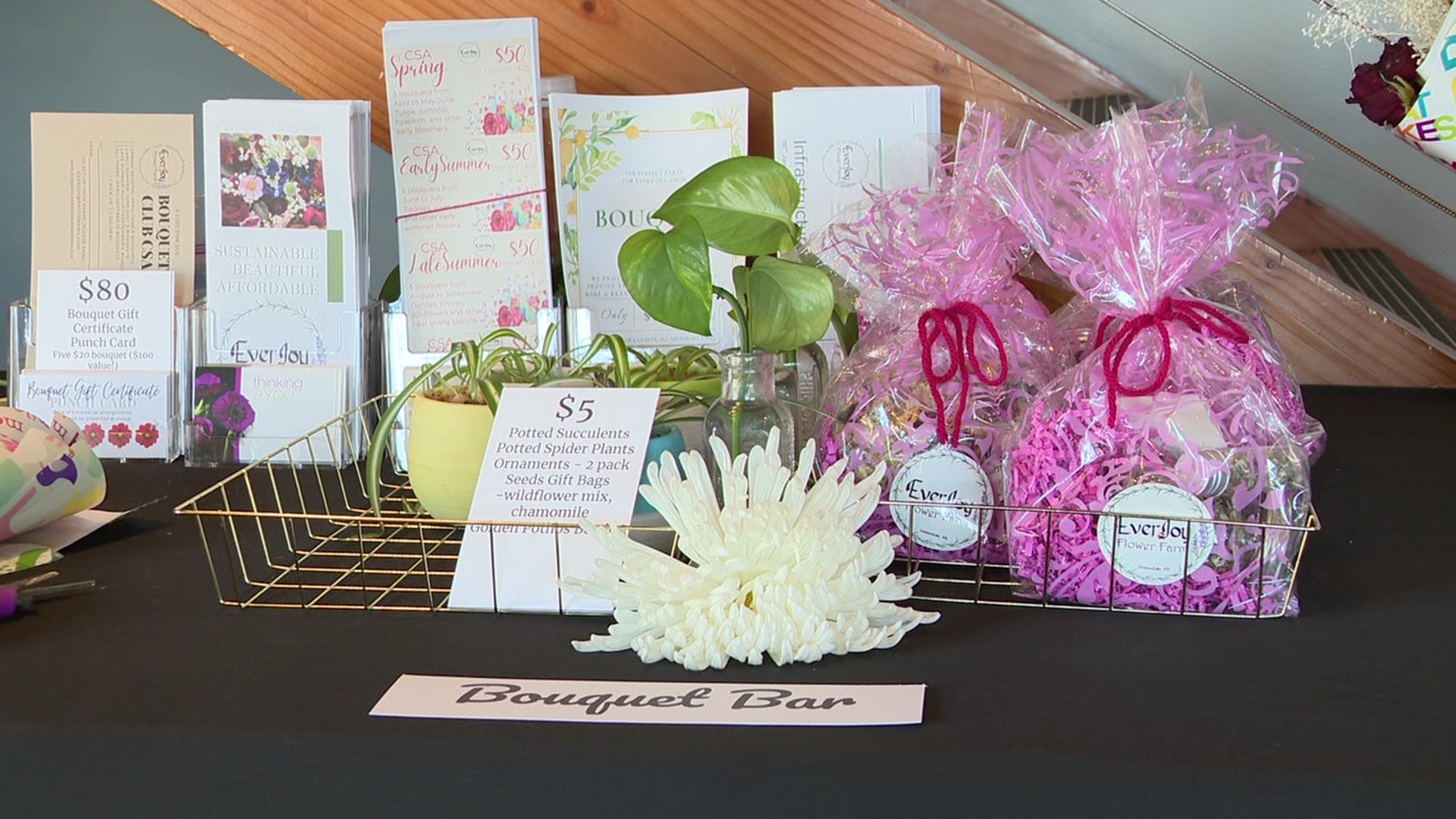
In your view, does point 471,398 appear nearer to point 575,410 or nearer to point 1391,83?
point 575,410

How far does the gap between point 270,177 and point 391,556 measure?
0.52 m

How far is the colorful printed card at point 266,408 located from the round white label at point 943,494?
2.12 feet

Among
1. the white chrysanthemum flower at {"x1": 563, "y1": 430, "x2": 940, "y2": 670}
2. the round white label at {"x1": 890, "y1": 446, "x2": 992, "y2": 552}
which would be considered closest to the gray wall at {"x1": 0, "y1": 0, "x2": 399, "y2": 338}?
the round white label at {"x1": 890, "y1": 446, "x2": 992, "y2": 552}

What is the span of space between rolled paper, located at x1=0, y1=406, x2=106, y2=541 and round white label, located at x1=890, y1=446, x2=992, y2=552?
0.68 metres

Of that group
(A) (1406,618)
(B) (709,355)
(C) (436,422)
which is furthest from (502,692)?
(A) (1406,618)

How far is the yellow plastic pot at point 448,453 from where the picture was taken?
3.77 ft

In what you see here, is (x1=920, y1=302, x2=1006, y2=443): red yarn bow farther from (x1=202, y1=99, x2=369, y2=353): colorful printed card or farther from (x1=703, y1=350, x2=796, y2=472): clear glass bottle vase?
(x1=202, y1=99, x2=369, y2=353): colorful printed card

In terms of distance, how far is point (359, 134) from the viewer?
1.50 metres

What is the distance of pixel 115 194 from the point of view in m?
1.53

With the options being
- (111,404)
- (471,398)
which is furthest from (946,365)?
(111,404)

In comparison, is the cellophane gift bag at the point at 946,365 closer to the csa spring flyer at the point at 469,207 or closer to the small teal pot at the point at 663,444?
the small teal pot at the point at 663,444

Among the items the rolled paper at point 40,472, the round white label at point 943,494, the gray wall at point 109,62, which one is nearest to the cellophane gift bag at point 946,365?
the round white label at point 943,494

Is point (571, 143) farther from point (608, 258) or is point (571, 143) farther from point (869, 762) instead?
point (869, 762)

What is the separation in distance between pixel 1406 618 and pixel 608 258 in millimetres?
832
